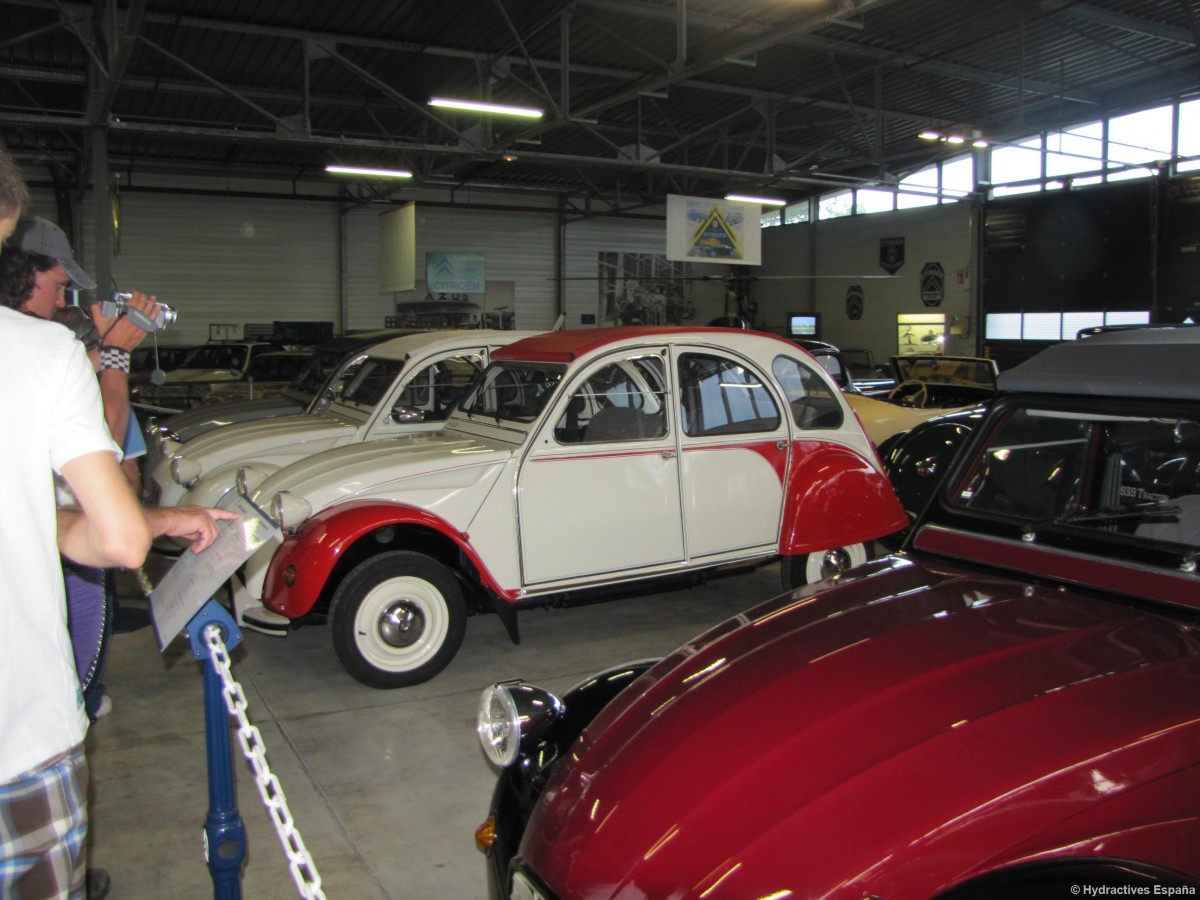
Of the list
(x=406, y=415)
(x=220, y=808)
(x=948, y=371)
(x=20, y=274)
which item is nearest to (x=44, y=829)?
(x=220, y=808)

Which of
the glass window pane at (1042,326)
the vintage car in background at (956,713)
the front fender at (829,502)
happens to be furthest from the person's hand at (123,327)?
the glass window pane at (1042,326)

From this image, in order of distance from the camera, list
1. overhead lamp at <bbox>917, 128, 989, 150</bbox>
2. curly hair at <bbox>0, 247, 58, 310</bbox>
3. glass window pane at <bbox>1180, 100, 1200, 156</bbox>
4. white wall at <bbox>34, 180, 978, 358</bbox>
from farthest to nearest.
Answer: white wall at <bbox>34, 180, 978, 358</bbox> → glass window pane at <bbox>1180, 100, 1200, 156</bbox> → overhead lamp at <bbox>917, 128, 989, 150</bbox> → curly hair at <bbox>0, 247, 58, 310</bbox>

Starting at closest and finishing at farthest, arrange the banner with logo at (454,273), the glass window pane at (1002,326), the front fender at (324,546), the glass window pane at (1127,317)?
1. the front fender at (324,546)
2. the glass window pane at (1127,317)
3. the glass window pane at (1002,326)
4. the banner with logo at (454,273)

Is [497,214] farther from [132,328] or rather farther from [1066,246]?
[132,328]

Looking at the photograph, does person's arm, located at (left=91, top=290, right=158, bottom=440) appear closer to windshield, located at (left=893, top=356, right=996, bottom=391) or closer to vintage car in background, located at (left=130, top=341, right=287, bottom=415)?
vintage car in background, located at (left=130, top=341, right=287, bottom=415)

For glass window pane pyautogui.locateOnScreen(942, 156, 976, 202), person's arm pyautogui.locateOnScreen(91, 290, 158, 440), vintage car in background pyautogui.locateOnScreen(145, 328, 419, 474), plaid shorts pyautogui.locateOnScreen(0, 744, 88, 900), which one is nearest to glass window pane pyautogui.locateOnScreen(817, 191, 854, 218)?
glass window pane pyautogui.locateOnScreen(942, 156, 976, 202)

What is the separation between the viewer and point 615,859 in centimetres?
193

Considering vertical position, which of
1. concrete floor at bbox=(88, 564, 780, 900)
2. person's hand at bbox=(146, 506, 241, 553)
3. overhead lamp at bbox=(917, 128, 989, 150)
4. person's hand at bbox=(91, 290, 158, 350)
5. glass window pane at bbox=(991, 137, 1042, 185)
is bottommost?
concrete floor at bbox=(88, 564, 780, 900)

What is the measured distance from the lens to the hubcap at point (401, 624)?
5.20 meters

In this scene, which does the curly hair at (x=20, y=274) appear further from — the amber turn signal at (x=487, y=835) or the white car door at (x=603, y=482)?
the white car door at (x=603, y=482)

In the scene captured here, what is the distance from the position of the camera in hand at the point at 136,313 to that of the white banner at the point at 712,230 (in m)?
12.0

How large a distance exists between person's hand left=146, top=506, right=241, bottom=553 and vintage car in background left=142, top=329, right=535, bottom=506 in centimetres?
481

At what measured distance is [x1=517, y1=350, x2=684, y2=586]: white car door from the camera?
5402 millimetres

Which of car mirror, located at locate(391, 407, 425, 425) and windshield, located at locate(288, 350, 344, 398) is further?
windshield, located at locate(288, 350, 344, 398)
